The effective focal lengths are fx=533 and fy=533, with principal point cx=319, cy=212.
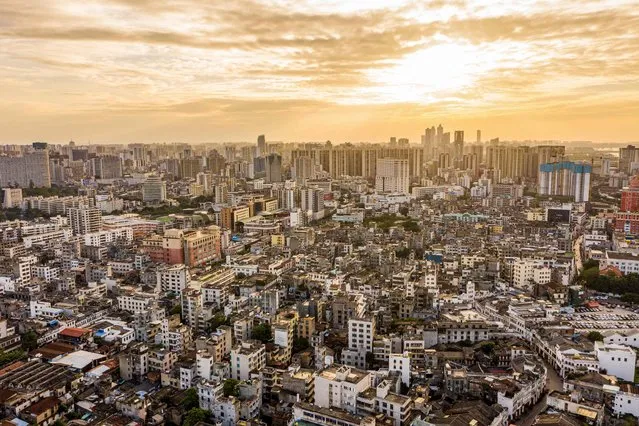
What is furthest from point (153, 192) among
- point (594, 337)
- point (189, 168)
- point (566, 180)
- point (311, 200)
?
point (594, 337)

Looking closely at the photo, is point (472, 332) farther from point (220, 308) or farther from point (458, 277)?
point (220, 308)

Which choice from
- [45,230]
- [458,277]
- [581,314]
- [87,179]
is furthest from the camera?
[87,179]

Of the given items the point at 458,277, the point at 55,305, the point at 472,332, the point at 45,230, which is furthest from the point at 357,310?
the point at 45,230

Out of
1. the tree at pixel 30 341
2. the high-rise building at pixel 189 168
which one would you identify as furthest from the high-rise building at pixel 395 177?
the tree at pixel 30 341

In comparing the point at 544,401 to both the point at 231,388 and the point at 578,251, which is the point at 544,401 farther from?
the point at 578,251

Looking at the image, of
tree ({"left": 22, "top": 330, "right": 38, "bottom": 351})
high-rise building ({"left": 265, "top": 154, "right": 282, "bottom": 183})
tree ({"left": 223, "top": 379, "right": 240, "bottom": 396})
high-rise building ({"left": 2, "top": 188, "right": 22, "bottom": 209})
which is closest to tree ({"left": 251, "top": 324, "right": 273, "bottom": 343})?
tree ({"left": 223, "top": 379, "right": 240, "bottom": 396})

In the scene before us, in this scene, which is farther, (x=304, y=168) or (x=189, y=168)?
(x=189, y=168)
